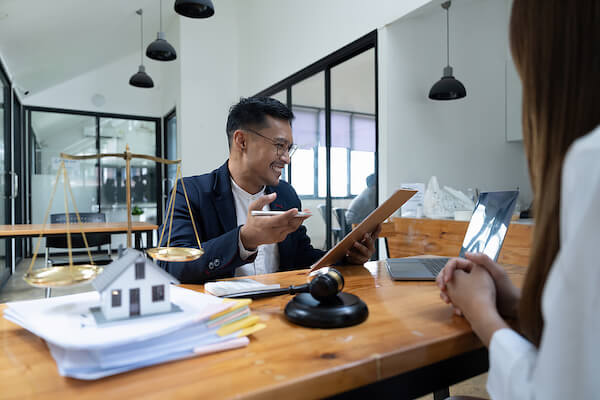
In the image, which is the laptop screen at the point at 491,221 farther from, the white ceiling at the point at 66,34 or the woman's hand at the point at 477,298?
the white ceiling at the point at 66,34

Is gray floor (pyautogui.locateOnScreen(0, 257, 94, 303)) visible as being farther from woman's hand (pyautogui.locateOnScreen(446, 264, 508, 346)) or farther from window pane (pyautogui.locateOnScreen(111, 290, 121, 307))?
woman's hand (pyautogui.locateOnScreen(446, 264, 508, 346))

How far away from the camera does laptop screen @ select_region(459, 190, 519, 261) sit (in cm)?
102

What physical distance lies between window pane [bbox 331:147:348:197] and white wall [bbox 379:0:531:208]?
74 cm

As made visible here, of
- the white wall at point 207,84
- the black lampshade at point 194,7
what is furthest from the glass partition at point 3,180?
the black lampshade at point 194,7

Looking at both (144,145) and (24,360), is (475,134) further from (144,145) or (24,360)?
(144,145)

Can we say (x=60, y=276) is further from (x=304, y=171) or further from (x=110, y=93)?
(x=110, y=93)

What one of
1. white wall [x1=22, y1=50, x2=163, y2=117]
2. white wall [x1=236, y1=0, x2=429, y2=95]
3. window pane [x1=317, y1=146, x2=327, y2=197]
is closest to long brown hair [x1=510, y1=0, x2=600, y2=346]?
white wall [x1=236, y1=0, x2=429, y2=95]

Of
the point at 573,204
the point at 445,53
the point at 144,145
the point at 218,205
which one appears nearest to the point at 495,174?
the point at 445,53

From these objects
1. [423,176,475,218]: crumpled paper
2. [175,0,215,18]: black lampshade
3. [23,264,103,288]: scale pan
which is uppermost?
[175,0,215,18]: black lampshade

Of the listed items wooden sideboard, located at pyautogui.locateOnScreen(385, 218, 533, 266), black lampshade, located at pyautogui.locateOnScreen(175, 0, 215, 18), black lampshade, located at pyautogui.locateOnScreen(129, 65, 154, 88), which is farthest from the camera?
black lampshade, located at pyautogui.locateOnScreen(129, 65, 154, 88)

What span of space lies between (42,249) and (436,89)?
6.63 m

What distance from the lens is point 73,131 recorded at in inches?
270

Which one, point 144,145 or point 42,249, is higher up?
point 144,145

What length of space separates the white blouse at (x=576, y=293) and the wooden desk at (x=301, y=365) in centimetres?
19
